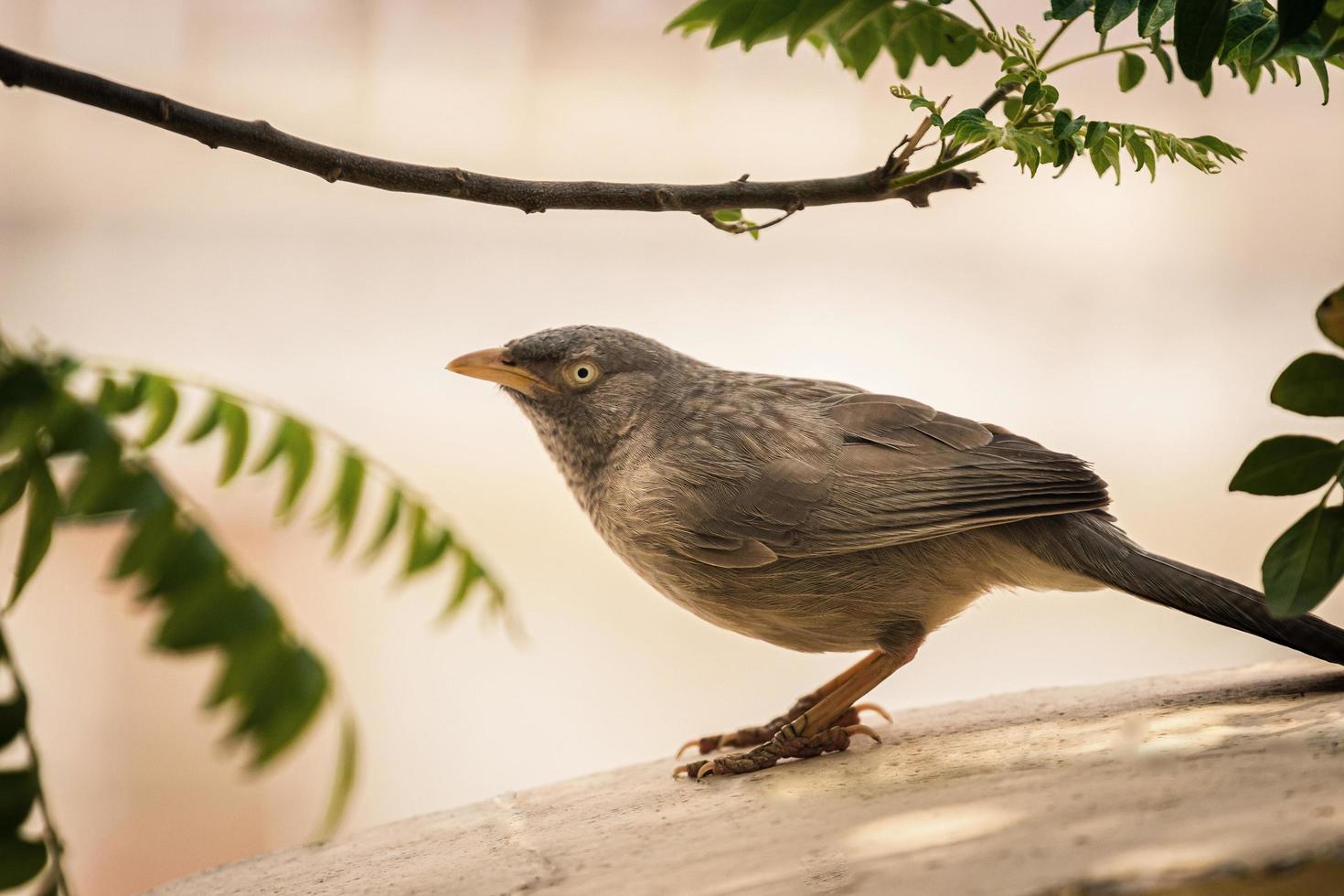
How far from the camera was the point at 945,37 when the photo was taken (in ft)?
9.28

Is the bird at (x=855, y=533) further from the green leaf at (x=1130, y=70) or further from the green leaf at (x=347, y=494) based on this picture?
the green leaf at (x=1130, y=70)

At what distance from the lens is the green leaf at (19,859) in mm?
1564

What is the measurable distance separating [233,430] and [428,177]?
0.91 metres

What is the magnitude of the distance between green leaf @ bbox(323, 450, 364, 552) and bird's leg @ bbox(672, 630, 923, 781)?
1093 millimetres

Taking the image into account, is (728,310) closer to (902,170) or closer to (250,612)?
(902,170)

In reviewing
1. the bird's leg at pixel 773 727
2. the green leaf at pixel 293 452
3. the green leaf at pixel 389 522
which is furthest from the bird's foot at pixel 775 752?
the green leaf at pixel 293 452

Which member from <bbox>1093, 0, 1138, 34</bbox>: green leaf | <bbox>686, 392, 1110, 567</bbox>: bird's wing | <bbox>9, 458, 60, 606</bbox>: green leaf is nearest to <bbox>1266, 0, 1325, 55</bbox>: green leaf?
<bbox>1093, 0, 1138, 34</bbox>: green leaf

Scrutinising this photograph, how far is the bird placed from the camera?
10.0ft

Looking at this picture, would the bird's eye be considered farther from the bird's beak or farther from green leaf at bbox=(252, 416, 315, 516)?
green leaf at bbox=(252, 416, 315, 516)

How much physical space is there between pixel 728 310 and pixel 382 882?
5111 millimetres

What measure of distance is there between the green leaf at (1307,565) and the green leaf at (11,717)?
1.95 metres

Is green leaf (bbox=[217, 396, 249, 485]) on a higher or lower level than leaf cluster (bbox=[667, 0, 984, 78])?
lower

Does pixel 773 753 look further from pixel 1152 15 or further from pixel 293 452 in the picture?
pixel 1152 15

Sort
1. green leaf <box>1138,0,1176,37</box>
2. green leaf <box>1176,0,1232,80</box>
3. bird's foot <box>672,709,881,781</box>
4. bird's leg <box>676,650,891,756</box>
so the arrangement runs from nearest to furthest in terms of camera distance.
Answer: green leaf <box>1176,0,1232,80</box> → green leaf <box>1138,0,1176,37</box> → bird's foot <box>672,709,881,781</box> → bird's leg <box>676,650,891,756</box>
